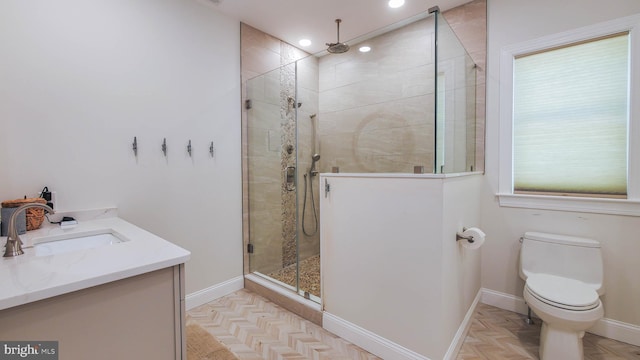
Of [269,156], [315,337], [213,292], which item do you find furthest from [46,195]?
[315,337]

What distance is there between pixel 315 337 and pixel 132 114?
2149 mm

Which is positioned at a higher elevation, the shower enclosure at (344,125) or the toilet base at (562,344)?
the shower enclosure at (344,125)

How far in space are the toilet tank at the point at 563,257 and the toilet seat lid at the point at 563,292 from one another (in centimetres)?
9

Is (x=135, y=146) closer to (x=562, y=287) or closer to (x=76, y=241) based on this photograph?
(x=76, y=241)

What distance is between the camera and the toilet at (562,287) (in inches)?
60.9

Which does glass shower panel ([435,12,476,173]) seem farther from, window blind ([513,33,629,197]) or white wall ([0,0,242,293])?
white wall ([0,0,242,293])

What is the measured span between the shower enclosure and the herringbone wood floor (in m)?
0.32

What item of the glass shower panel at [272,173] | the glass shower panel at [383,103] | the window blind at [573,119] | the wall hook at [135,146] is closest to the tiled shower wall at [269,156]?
the glass shower panel at [272,173]

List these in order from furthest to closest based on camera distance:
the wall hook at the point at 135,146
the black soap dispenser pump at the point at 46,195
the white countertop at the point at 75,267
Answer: the wall hook at the point at 135,146 < the black soap dispenser pump at the point at 46,195 < the white countertop at the point at 75,267

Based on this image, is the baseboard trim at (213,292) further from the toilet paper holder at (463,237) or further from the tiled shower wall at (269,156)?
the toilet paper holder at (463,237)

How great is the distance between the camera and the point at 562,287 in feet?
5.75

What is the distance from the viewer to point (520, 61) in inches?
88.5

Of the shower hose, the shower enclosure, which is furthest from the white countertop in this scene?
the shower hose

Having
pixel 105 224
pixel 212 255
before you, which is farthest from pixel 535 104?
pixel 105 224
